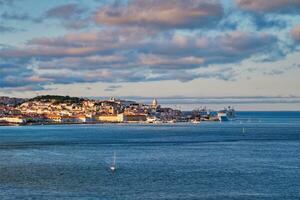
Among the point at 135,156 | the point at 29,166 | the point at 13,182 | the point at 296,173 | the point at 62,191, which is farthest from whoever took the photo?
the point at 135,156

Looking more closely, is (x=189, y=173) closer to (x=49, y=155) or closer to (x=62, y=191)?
(x=62, y=191)

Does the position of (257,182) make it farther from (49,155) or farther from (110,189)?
(49,155)

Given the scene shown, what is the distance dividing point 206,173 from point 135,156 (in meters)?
20.8

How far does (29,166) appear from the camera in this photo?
62.6 metres

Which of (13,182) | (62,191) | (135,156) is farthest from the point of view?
(135,156)

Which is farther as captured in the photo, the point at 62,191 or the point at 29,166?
the point at 29,166

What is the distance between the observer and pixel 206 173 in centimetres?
5594

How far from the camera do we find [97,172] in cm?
5747

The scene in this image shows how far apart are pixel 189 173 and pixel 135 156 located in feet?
66.7

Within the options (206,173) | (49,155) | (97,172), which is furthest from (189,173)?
(49,155)

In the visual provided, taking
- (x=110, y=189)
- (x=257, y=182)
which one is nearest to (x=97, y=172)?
(x=110, y=189)

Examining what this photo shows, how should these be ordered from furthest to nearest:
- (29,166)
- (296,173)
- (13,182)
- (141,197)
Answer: (29,166), (296,173), (13,182), (141,197)

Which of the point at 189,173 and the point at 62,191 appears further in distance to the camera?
the point at 189,173

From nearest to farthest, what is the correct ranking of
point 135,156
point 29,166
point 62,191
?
point 62,191, point 29,166, point 135,156
